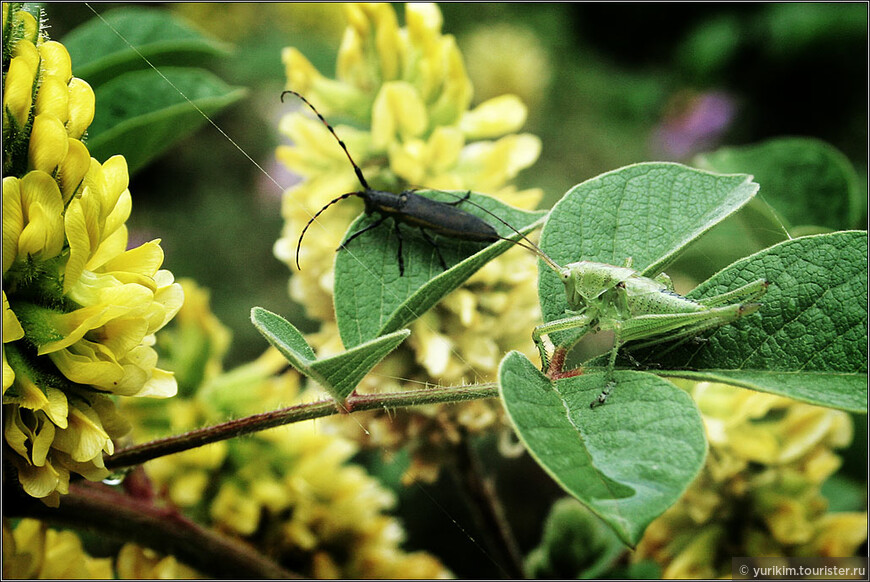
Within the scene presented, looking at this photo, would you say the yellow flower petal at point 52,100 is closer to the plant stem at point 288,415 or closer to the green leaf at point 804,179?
the plant stem at point 288,415

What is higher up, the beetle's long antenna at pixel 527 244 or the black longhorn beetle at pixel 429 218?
the beetle's long antenna at pixel 527 244

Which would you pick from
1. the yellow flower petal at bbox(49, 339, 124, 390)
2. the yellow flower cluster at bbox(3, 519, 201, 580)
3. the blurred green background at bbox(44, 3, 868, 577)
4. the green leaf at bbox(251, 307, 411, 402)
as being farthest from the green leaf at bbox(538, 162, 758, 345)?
the blurred green background at bbox(44, 3, 868, 577)

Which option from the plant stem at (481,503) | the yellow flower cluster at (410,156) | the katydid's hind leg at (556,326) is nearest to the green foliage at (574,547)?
the plant stem at (481,503)

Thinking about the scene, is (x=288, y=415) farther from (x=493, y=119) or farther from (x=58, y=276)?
(x=493, y=119)

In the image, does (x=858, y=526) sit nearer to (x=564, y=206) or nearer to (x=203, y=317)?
(x=564, y=206)

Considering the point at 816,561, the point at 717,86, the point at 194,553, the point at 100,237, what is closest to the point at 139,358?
the point at 100,237

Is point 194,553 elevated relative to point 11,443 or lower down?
lower down
